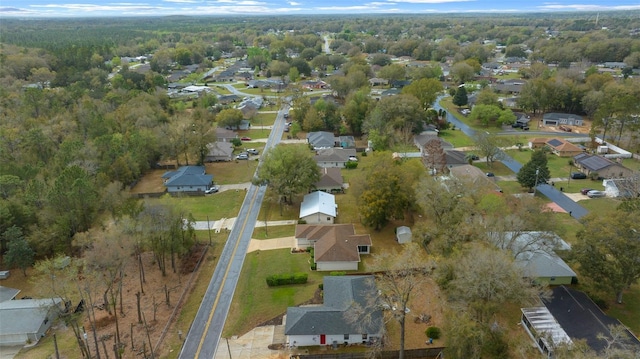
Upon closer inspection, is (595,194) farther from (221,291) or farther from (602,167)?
(221,291)

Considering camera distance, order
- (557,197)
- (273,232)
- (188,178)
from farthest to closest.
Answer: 1. (188,178)
2. (557,197)
3. (273,232)

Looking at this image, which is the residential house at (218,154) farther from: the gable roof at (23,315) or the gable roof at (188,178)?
the gable roof at (23,315)

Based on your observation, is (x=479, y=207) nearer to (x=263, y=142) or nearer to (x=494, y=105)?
(x=263, y=142)

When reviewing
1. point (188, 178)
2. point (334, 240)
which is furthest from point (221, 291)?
point (188, 178)

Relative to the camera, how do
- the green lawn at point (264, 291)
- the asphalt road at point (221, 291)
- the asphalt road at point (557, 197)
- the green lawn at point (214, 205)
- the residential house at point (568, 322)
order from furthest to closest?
the green lawn at point (214, 205) → the asphalt road at point (557, 197) → the green lawn at point (264, 291) → the asphalt road at point (221, 291) → the residential house at point (568, 322)

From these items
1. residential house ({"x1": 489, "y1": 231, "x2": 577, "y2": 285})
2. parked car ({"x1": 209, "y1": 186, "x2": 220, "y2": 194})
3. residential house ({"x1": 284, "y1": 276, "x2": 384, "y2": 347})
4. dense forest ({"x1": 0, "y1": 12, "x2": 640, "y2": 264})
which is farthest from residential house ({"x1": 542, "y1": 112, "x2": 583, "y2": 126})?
residential house ({"x1": 284, "y1": 276, "x2": 384, "y2": 347})

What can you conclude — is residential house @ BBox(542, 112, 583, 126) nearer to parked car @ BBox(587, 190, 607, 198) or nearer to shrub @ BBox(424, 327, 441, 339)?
parked car @ BBox(587, 190, 607, 198)

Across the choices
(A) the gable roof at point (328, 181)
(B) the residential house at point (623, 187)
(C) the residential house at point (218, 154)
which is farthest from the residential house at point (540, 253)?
(C) the residential house at point (218, 154)
